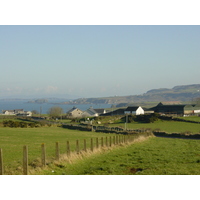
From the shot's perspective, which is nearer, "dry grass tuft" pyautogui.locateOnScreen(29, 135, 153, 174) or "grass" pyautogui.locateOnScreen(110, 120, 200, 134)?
"dry grass tuft" pyautogui.locateOnScreen(29, 135, 153, 174)

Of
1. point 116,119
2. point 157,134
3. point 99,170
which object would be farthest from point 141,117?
point 99,170

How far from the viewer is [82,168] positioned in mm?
14406

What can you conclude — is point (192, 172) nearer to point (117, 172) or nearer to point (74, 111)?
point (117, 172)

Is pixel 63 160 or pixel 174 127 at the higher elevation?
pixel 63 160

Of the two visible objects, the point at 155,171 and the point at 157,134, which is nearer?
the point at 155,171

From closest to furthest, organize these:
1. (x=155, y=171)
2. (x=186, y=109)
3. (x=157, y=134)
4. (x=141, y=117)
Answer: (x=155, y=171), (x=157, y=134), (x=141, y=117), (x=186, y=109)

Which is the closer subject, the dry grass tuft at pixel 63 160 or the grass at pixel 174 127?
the dry grass tuft at pixel 63 160

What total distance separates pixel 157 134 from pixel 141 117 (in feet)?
122

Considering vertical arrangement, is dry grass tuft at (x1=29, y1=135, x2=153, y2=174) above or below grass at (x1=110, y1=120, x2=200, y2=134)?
above

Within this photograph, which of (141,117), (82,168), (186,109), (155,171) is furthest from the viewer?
(186,109)

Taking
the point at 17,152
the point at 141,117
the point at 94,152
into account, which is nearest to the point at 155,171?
the point at 94,152

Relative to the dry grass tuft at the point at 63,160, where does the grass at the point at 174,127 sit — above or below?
below

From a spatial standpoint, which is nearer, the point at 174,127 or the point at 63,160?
the point at 63,160

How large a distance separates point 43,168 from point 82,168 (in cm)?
189
